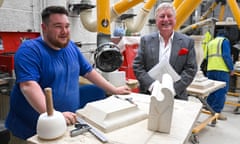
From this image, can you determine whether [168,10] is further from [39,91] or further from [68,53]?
[39,91]

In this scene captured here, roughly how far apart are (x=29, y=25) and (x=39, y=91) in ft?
6.31

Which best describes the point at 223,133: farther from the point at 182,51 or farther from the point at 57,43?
the point at 57,43

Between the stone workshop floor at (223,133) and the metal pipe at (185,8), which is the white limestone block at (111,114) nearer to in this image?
the metal pipe at (185,8)

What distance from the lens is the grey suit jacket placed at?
172 centimetres

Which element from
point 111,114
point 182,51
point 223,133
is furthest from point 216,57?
point 111,114

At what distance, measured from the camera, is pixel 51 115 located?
910 mm

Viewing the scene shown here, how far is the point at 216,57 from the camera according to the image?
12.3ft

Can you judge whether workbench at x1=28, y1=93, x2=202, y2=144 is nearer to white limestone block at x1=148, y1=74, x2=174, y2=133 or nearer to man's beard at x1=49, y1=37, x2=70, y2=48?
white limestone block at x1=148, y1=74, x2=174, y2=133

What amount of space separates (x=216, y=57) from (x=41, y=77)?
3217 mm

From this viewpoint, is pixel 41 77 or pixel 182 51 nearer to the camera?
pixel 41 77

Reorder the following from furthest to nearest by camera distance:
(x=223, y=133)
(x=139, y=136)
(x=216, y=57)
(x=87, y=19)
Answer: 1. (x=216, y=57)
2. (x=223, y=133)
3. (x=87, y=19)
4. (x=139, y=136)

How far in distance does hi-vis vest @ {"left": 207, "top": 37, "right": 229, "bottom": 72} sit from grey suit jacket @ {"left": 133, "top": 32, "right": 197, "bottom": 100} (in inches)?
87.8

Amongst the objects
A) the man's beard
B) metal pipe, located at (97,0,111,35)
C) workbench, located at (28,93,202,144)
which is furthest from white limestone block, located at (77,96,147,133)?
metal pipe, located at (97,0,111,35)

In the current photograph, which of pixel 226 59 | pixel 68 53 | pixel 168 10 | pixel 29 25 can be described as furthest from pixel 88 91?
pixel 226 59
